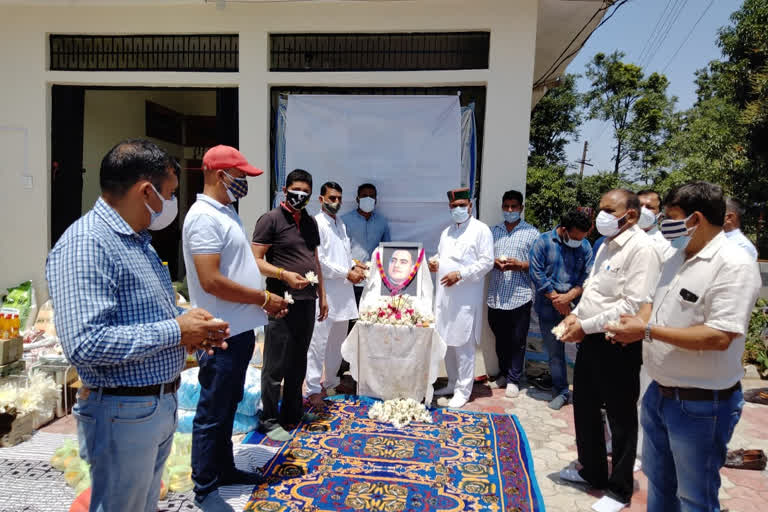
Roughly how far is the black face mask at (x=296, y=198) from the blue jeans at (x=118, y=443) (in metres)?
2.17

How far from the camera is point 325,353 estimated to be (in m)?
4.95

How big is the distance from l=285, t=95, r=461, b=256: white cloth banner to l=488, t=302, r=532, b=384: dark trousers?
43.5 inches

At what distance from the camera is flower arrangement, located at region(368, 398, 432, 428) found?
4195mm

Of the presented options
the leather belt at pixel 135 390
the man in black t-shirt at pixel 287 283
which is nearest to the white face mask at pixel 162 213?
the leather belt at pixel 135 390

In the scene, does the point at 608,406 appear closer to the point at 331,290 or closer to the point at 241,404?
the point at 331,290

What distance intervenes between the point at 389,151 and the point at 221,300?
3.35 meters

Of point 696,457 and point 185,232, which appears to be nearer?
point 696,457

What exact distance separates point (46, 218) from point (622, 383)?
6541 millimetres

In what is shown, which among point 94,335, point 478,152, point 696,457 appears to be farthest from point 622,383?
point 478,152

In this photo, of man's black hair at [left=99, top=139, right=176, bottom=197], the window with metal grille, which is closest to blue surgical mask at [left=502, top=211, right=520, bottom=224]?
the window with metal grille

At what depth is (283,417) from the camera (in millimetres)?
4035

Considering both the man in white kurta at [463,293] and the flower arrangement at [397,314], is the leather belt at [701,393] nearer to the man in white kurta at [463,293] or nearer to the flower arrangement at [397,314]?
the flower arrangement at [397,314]

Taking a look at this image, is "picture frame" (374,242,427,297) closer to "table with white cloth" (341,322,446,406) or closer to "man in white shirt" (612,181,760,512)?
"table with white cloth" (341,322,446,406)

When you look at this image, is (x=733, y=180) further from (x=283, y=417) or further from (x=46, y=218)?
(x=46, y=218)
